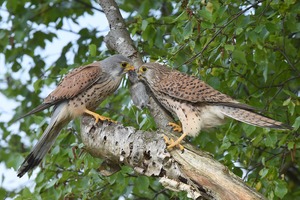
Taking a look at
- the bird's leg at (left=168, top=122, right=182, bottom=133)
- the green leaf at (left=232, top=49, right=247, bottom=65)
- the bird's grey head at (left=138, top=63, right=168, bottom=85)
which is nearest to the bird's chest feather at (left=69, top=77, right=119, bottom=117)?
the bird's grey head at (left=138, top=63, right=168, bottom=85)

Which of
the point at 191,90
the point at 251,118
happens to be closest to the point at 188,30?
the point at 191,90

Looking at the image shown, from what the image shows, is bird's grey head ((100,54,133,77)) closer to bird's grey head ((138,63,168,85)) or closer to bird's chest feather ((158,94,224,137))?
bird's grey head ((138,63,168,85))

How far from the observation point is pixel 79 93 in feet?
20.3

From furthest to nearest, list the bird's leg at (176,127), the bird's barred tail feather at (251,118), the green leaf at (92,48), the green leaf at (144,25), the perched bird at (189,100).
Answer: the green leaf at (92,48), the green leaf at (144,25), the bird's leg at (176,127), the perched bird at (189,100), the bird's barred tail feather at (251,118)

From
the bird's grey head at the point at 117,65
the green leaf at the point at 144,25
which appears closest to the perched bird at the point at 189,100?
the bird's grey head at the point at 117,65

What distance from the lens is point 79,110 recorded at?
240 inches

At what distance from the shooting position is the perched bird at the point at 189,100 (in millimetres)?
5586

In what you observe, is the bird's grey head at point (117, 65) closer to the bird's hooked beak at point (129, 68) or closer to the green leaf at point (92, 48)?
the bird's hooked beak at point (129, 68)

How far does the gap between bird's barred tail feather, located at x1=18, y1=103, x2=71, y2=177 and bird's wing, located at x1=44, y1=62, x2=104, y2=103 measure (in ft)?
0.38

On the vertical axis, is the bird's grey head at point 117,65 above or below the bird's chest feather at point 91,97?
above

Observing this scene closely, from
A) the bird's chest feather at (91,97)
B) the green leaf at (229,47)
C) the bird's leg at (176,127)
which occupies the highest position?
the green leaf at (229,47)

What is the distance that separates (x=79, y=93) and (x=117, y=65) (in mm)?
423

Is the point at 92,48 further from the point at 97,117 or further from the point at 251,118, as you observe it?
the point at 251,118

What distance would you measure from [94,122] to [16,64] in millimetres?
3890
